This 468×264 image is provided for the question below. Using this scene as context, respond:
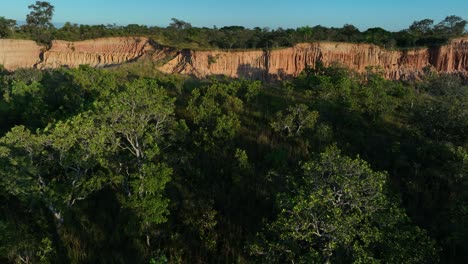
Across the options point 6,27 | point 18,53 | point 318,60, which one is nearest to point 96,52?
point 18,53

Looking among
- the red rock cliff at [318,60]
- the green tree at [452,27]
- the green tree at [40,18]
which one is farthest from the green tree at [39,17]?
the green tree at [452,27]

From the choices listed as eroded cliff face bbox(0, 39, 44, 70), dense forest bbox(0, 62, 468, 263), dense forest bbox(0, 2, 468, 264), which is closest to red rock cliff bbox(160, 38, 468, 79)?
eroded cliff face bbox(0, 39, 44, 70)

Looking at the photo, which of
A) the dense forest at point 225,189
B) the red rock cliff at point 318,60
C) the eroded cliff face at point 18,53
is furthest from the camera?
the eroded cliff face at point 18,53

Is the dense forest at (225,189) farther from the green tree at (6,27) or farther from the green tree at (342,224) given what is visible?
the green tree at (6,27)

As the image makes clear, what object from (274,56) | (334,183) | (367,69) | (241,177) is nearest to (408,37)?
(367,69)

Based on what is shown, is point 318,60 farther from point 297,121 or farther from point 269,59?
point 297,121

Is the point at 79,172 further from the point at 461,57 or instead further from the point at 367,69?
the point at 461,57
